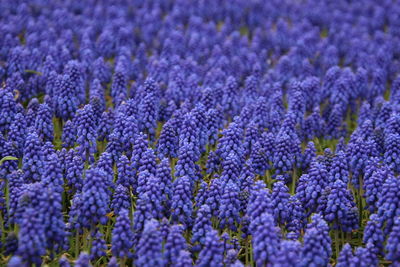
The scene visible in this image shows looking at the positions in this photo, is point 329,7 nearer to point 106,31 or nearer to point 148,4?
point 148,4

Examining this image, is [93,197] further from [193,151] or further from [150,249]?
[193,151]

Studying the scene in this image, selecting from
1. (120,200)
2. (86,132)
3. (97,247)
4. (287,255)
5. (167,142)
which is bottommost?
(97,247)

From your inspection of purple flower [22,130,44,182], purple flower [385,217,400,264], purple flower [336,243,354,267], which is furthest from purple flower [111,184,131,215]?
purple flower [385,217,400,264]

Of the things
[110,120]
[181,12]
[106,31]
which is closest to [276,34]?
[181,12]

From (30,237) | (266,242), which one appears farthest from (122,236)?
(266,242)

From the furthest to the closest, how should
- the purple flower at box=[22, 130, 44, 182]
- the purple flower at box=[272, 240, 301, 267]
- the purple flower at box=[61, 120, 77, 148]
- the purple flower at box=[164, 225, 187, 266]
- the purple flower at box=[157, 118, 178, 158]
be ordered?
the purple flower at box=[61, 120, 77, 148], the purple flower at box=[157, 118, 178, 158], the purple flower at box=[22, 130, 44, 182], the purple flower at box=[164, 225, 187, 266], the purple flower at box=[272, 240, 301, 267]

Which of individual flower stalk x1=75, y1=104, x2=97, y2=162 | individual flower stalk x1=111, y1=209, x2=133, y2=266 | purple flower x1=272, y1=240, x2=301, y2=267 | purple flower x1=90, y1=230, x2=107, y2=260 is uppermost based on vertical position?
individual flower stalk x1=75, y1=104, x2=97, y2=162

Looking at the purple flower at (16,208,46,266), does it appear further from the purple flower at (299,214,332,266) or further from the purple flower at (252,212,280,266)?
the purple flower at (299,214,332,266)

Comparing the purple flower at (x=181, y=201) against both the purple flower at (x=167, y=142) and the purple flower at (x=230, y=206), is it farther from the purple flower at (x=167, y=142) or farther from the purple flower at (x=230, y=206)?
the purple flower at (x=167, y=142)
